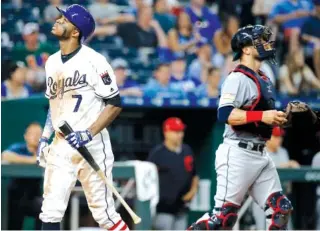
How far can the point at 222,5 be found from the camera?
12.4 meters

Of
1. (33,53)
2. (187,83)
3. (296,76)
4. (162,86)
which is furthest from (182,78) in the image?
(33,53)

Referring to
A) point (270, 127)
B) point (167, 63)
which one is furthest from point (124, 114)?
point (270, 127)

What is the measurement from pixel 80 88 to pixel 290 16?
6.17 m

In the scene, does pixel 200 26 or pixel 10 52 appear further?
pixel 200 26

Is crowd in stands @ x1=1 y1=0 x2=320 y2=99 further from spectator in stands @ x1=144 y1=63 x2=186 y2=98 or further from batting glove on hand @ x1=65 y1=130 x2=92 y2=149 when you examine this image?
batting glove on hand @ x1=65 y1=130 x2=92 y2=149

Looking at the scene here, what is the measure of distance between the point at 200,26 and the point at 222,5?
48 cm

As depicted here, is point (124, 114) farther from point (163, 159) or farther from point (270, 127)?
point (270, 127)

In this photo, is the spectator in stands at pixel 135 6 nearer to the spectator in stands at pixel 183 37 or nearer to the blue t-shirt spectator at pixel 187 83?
the spectator in stands at pixel 183 37

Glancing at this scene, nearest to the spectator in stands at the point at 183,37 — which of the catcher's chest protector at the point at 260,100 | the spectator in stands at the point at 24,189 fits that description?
the spectator in stands at the point at 24,189

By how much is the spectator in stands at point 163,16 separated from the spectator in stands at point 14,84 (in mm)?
1967

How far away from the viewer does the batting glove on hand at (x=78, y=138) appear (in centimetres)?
657

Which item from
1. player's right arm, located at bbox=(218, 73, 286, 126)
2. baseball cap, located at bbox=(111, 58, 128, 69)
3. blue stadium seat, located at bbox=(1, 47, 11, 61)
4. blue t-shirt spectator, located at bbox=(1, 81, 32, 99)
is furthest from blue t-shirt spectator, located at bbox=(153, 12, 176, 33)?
player's right arm, located at bbox=(218, 73, 286, 126)

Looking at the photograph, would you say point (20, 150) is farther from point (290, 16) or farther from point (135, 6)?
point (290, 16)

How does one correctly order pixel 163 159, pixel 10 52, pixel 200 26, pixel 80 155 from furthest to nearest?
pixel 200 26
pixel 10 52
pixel 163 159
pixel 80 155
